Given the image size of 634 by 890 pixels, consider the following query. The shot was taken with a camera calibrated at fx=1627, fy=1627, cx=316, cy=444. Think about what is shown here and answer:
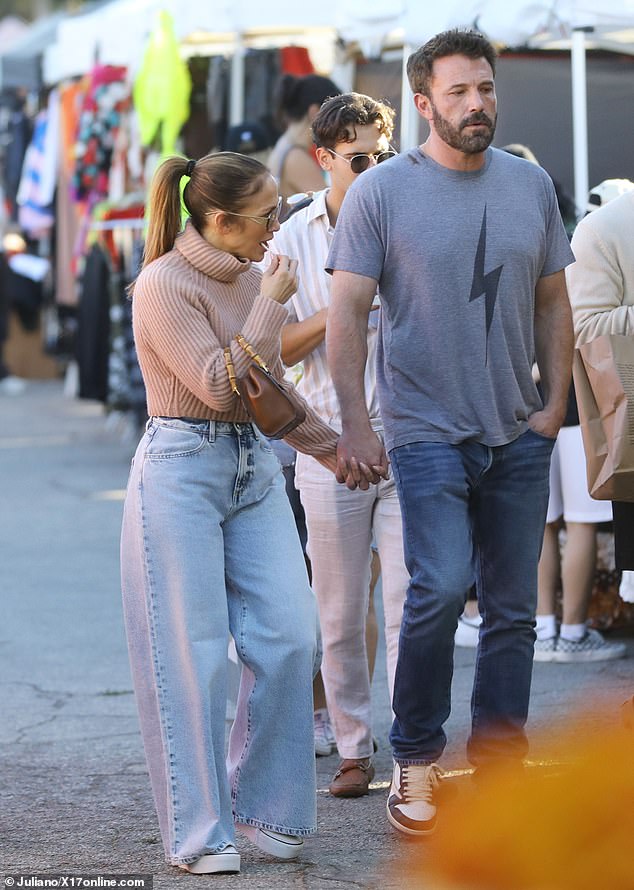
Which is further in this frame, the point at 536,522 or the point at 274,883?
the point at 536,522

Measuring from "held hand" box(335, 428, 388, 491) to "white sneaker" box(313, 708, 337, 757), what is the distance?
1.25 m

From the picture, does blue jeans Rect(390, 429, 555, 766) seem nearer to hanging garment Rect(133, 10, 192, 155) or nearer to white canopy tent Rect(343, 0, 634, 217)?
white canopy tent Rect(343, 0, 634, 217)

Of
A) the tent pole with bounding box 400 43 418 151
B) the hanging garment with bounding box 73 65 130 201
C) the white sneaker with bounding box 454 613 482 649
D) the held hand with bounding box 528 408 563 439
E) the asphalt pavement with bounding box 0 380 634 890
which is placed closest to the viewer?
the asphalt pavement with bounding box 0 380 634 890

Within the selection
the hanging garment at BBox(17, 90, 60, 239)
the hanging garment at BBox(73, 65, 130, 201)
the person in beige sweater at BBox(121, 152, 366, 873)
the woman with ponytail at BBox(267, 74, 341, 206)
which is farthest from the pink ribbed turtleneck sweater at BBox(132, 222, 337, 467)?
the hanging garment at BBox(17, 90, 60, 239)

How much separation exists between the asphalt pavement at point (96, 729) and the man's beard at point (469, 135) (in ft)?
6.08

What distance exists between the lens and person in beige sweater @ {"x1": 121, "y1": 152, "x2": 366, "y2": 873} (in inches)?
156

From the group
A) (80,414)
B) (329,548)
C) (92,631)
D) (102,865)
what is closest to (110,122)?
(80,414)

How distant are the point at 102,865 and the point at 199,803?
0.37 metres

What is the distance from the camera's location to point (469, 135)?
425cm

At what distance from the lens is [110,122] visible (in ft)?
42.5

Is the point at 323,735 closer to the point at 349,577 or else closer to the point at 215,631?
the point at 349,577

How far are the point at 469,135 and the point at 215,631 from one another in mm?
1443

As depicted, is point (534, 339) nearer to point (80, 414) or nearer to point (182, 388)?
point (182, 388)

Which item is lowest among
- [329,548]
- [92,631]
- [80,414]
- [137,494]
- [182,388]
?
[80,414]
